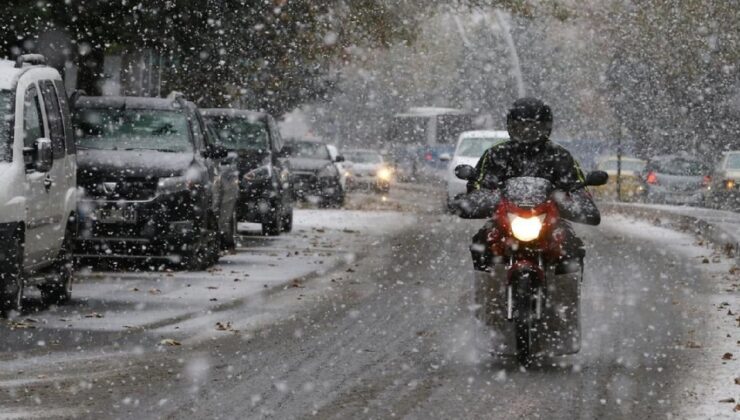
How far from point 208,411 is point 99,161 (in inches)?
394

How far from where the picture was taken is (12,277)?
12508 mm

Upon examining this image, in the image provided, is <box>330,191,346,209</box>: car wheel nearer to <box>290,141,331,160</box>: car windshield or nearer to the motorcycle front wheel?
<box>290,141,331,160</box>: car windshield

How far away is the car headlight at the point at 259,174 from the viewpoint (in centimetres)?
2509

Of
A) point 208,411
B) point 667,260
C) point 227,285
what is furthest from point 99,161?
point 208,411

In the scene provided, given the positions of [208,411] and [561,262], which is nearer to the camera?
[208,411]

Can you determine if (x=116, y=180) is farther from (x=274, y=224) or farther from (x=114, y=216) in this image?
(x=274, y=224)

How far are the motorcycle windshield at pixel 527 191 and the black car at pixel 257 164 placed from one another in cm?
1521

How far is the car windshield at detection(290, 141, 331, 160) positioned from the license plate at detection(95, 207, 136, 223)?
2067 centimetres

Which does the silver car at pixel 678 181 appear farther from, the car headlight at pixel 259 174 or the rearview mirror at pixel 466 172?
the rearview mirror at pixel 466 172

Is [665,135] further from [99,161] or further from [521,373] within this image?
[521,373]

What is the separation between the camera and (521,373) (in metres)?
9.91

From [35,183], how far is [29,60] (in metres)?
1.38

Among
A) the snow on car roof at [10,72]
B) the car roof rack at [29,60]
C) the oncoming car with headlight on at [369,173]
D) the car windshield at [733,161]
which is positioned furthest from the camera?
the oncoming car with headlight on at [369,173]

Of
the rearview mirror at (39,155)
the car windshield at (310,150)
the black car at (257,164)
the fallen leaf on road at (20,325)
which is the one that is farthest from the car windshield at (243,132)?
the fallen leaf on road at (20,325)
